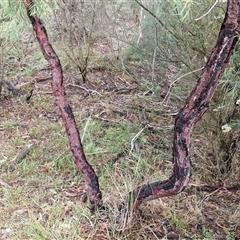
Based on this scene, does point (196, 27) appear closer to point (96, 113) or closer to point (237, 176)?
point (237, 176)

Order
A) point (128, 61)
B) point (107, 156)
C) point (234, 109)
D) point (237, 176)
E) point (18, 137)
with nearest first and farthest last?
point (234, 109) < point (237, 176) < point (107, 156) < point (18, 137) < point (128, 61)

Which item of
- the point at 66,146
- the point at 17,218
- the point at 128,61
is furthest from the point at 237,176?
the point at 128,61

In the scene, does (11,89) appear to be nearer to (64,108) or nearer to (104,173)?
(104,173)

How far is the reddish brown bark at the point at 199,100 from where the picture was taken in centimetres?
224

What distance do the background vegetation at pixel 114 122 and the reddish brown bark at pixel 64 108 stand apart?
0.40 feet

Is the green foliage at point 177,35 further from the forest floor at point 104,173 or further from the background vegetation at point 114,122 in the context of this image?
the forest floor at point 104,173

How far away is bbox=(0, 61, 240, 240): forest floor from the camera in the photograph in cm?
300

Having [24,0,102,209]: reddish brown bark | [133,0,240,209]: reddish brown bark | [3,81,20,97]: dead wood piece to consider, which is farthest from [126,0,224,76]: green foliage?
[3,81,20,97]: dead wood piece

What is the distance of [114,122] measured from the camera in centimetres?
483

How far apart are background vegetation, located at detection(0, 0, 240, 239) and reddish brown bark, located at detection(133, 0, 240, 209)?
29 cm

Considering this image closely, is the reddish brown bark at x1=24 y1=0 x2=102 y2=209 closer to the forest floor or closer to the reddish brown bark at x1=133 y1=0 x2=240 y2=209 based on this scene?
the forest floor

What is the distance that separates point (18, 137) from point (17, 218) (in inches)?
59.6

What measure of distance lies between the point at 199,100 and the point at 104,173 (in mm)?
1626

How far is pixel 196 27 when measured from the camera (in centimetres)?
368
